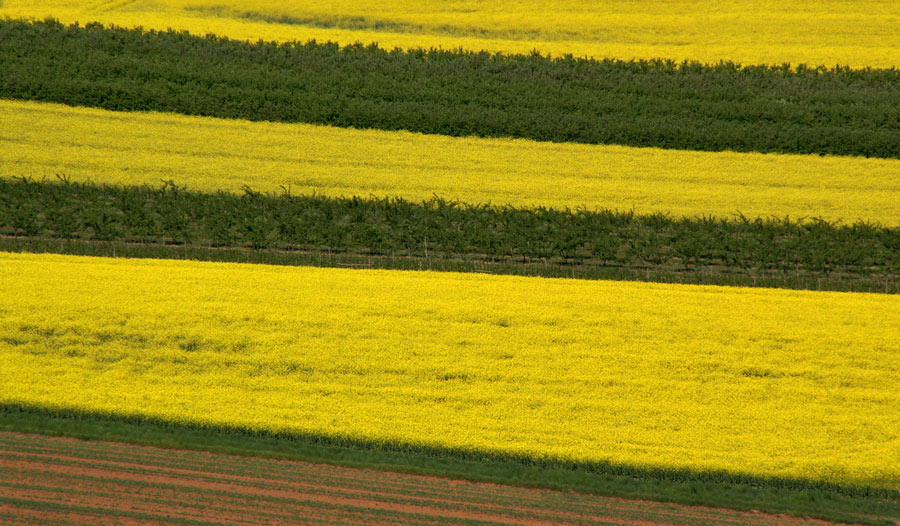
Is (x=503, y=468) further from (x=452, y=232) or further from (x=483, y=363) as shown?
(x=452, y=232)

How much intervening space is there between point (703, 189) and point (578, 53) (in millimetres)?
11756

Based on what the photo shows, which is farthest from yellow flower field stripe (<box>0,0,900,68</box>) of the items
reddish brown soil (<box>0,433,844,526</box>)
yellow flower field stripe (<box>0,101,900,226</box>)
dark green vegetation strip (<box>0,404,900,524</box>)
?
reddish brown soil (<box>0,433,844,526</box>)

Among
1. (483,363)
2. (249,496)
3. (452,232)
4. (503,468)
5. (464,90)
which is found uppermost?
(464,90)

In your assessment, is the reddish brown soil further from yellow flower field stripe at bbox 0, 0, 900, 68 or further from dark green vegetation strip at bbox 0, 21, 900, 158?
yellow flower field stripe at bbox 0, 0, 900, 68

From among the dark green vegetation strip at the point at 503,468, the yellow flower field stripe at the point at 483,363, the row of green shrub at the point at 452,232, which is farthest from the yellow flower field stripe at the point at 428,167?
the dark green vegetation strip at the point at 503,468

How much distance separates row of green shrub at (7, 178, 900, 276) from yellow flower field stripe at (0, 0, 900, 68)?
1458 centimetres

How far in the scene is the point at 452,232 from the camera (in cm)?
2462

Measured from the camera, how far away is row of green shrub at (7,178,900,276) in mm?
24297

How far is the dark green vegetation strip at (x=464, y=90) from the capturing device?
32031mm

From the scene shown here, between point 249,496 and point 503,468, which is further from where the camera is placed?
point 503,468

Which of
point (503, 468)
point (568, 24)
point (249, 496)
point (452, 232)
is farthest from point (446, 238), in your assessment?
point (568, 24)

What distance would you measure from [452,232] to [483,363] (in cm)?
850

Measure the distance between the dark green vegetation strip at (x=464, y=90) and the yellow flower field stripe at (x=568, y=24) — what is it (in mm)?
2212

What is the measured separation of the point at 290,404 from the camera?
1532 centimetres
